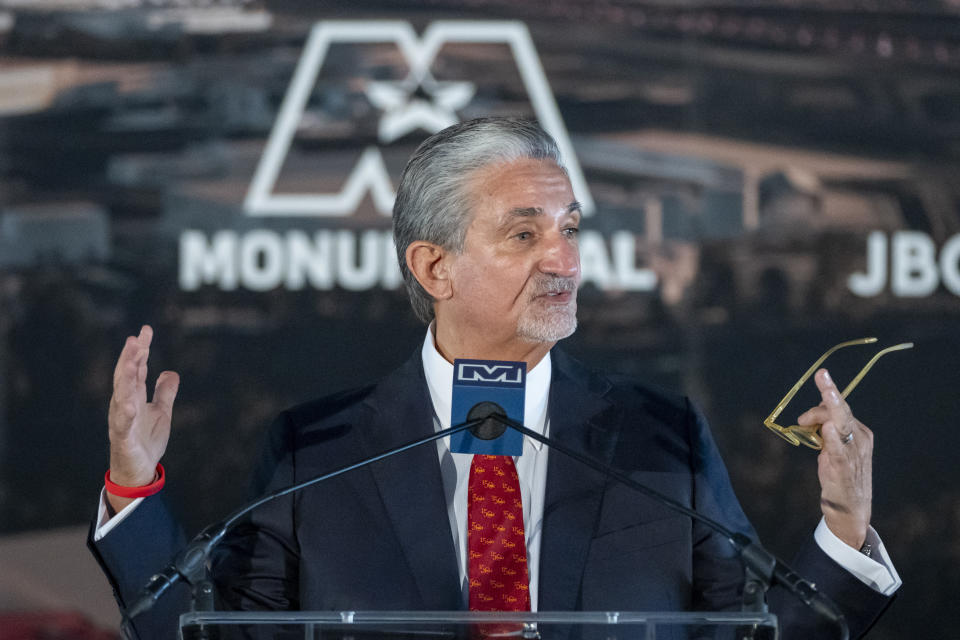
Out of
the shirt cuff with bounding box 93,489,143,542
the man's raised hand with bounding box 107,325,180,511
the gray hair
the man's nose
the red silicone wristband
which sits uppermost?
the gray hair

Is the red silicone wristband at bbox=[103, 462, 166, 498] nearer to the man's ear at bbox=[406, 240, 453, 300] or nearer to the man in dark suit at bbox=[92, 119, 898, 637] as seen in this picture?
the man in dark suit at bbox=[92, 119, 898, 637]

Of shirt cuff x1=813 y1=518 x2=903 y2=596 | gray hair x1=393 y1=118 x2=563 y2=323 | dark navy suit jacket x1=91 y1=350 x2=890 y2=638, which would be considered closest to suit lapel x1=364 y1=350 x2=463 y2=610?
dark navy suit jacket x1=91 y1=350 x2=890 y2=638

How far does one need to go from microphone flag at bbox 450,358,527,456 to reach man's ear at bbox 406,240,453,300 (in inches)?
16.5

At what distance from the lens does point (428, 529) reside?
1693 millimetres

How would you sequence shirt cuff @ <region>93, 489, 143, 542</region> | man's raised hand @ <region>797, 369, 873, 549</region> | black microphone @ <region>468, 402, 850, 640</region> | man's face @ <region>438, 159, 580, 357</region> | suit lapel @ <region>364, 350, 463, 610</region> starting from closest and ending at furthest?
black microphone @ <region>468, 402, 850, 640</region> < man's raised hand @ <region>797, 369, 873, 549</region> < shirt cuff @ <region>93, 489, 143, 542</region> < suit lapel @ <region>364, 350, 463, 610</region> < man's face @ <region>438, 159, 580, 357</region>

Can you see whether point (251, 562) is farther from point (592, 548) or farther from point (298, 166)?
point (298, 166)

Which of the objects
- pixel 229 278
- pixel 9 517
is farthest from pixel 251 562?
pixel 9 517

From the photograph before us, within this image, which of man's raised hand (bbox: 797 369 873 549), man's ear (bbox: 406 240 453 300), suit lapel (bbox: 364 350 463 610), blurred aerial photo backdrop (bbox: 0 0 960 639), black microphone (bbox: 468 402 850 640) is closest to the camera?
black microphone (bbox: 468 402 850 640)

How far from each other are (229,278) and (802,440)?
6.35 feet

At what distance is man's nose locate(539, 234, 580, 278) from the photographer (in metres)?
1.75

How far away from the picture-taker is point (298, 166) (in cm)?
309

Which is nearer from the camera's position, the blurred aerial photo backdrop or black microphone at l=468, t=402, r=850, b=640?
black microphone at l=468, t=402, r=850, b=640

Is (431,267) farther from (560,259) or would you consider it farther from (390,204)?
(390,204)

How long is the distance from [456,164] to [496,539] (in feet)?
1.96
